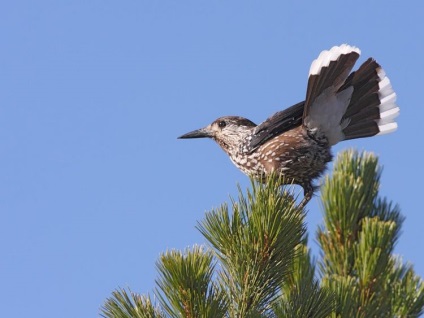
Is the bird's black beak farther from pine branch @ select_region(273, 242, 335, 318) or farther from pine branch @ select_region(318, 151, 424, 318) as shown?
pine branch @ select_region(273, 242, 335, 318)

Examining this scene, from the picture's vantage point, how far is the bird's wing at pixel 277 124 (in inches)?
206

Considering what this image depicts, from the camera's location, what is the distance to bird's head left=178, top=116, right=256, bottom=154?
216 inches

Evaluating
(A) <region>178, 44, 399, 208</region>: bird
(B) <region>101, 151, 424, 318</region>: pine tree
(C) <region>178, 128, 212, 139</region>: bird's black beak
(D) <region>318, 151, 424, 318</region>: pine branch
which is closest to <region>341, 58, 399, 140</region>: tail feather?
(A) <region>178, 44, 399, 208</region>: bird

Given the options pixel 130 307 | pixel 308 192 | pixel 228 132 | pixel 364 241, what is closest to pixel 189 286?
pixel 130 307

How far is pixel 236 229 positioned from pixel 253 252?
4.7 inches

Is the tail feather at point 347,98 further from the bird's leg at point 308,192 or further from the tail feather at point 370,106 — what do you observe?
the bird's leg at point 308,192

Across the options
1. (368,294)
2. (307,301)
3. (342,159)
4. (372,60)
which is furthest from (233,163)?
(307,301)

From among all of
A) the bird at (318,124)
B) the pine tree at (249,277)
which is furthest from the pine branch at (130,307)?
the bird at (318,124)

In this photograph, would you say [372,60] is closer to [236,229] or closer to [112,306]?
[236,229]

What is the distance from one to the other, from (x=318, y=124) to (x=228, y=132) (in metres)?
0.75

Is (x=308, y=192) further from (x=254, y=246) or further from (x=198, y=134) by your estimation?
(x=254, y=246)

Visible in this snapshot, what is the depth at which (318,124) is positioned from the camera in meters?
5.19

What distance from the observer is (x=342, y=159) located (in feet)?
16.1

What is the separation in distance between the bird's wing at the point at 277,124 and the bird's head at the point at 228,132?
0.16 m
